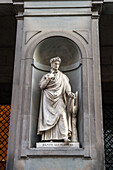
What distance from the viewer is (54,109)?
9047 mm

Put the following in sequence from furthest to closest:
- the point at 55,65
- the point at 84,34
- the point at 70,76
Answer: the point at 70,76, the point at 84,34, the point at 55,65

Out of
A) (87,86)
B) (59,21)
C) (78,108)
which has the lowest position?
(78,108)

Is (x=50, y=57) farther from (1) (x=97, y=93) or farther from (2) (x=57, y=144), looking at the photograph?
(2) (x=57, y=144)

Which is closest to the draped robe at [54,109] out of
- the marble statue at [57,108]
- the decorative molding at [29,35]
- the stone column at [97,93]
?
the marble statue at [57,108]

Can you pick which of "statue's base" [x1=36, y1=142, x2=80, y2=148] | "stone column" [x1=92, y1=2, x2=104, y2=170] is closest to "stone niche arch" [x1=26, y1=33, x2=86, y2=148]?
"statue's base" [x1=36, y1=142, x2=80, y2=148]

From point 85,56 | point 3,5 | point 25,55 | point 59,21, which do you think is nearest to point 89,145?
point 85,56

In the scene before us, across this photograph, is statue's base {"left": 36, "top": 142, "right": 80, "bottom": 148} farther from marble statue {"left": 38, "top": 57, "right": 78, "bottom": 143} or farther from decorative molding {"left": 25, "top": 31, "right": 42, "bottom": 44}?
decorative molding {"left": 25, "top": 31, "right": 42, "bottom": 44}

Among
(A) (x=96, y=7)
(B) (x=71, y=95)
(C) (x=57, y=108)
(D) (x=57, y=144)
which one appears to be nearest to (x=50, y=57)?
(B) (x=71, y=95)

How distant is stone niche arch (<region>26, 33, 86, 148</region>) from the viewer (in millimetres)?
9102

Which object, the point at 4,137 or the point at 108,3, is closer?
the point at 108,3

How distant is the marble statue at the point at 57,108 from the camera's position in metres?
8.73

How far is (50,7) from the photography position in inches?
407

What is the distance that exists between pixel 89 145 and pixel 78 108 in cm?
131

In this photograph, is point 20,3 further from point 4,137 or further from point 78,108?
point 4,137
